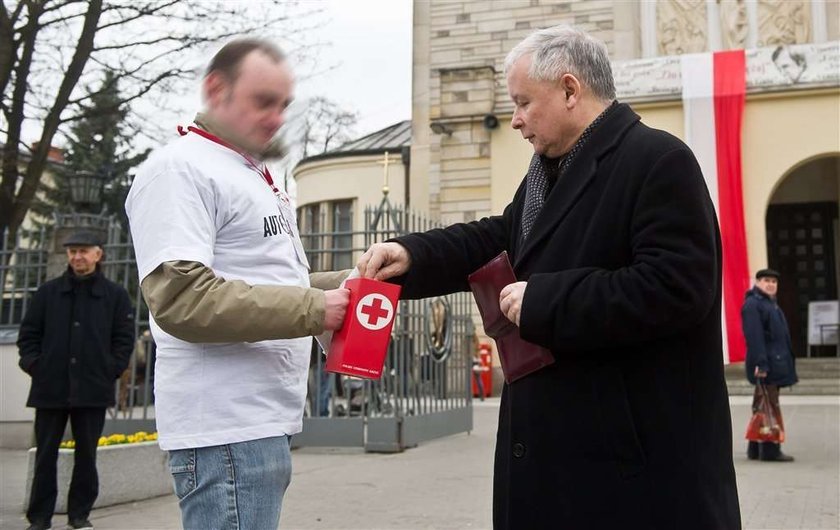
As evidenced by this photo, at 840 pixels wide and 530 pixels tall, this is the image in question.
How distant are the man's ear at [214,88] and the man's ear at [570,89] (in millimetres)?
842

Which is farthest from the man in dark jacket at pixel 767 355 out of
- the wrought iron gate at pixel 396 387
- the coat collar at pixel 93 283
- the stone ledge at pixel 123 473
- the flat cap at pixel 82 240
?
the flat cap at pixel 82 240

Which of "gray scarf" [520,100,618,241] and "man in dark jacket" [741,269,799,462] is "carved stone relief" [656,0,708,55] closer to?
"man in dark jacket" [741,269,799,462]

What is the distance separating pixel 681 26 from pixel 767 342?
13630 millimetres

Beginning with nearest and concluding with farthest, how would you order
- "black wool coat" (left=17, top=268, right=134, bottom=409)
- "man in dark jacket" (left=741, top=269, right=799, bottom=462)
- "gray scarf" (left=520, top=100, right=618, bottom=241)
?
"gray scarf" (left=520, top=100, right=618, bottom=241) → "black wool coat" (left=17, top=268, right=134, bottom=409) → "man in dark jacket" (left=741, top=269, right=799, bottom=462)

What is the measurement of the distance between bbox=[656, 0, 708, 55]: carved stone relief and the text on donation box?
796 inches

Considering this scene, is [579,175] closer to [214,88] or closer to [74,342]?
[214,88]

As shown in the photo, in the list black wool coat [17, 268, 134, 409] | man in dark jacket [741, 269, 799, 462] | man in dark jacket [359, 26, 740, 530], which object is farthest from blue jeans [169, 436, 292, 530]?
man in dark jacket [741, 269, 799, 462]

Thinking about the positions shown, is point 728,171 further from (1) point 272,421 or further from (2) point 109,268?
(1) point 272,421

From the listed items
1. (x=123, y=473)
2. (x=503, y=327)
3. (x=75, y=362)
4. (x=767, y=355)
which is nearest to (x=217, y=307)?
(x=503, y=327)

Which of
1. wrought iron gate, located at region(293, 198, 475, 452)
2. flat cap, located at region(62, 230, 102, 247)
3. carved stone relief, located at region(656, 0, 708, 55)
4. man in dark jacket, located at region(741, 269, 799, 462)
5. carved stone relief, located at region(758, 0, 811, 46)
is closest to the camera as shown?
flat cap, located at region(62, 230, 102, 247)

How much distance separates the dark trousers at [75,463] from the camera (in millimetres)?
5824

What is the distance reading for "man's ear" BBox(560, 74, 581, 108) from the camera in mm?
2229

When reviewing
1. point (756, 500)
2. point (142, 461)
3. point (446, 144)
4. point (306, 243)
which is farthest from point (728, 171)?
point (142, 461)

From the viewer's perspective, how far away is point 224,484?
2.07 m
